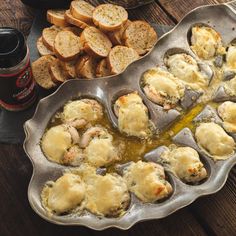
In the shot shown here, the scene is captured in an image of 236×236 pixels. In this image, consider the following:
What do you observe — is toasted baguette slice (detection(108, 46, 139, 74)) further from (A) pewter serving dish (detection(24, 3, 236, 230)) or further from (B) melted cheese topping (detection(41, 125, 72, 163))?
(B) melted cheese topping (detection(41, 125, 72, 163))

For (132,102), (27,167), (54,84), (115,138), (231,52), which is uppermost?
(231,52)

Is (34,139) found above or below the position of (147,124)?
below

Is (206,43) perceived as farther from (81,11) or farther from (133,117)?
(81,11)

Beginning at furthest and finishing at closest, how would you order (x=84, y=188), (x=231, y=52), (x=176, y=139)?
(x=231, y=52)
(x=176, y=139)
(x=84, y=188)

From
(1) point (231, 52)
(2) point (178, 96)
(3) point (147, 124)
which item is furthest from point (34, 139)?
(1) point (231, 52)

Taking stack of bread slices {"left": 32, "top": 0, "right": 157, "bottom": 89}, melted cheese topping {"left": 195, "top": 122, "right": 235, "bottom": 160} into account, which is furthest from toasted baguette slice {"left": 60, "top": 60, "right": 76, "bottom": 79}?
melted cheese topping {"left": 195, "top": 122, "right": 235, "bottom": 160}

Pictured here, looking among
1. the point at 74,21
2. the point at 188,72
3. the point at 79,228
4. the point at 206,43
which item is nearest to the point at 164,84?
the point at 188,72

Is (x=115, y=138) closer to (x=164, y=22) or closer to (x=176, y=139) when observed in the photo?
(x=176, y=139)
